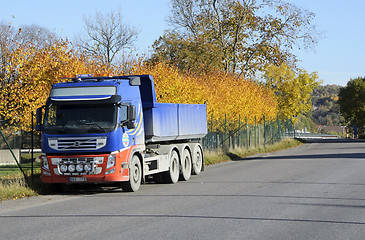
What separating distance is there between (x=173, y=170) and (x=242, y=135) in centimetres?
2317

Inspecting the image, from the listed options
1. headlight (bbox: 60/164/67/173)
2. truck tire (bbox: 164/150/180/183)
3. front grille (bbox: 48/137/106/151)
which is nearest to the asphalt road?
truck tire (bbox: 164/150/180/183)

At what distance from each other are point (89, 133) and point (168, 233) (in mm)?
6807

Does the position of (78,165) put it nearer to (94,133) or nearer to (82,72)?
(94,133)

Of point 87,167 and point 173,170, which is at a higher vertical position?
point 87,167

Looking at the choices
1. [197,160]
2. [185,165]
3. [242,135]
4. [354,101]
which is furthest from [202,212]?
[354,101]

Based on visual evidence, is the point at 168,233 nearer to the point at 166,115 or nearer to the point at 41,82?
the point at 166,115

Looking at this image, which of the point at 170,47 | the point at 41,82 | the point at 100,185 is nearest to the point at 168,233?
the point at 100,185

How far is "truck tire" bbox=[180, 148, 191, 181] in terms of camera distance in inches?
799

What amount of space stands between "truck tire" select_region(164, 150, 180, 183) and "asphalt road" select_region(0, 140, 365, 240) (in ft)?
1.55

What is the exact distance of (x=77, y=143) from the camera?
15.6 metres

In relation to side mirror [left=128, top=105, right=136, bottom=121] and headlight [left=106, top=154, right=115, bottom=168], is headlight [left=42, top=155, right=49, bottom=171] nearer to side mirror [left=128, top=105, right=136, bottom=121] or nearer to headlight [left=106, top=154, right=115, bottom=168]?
headlight [left=106, top=154, right=115, bottom=168]

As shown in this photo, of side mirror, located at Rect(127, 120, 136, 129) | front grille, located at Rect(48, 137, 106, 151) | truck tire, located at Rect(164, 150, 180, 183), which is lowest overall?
truck tire, located at Rect(164, 150, 180, 183)

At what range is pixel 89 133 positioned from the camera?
1558cm

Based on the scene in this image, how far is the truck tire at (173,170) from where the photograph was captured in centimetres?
1909
